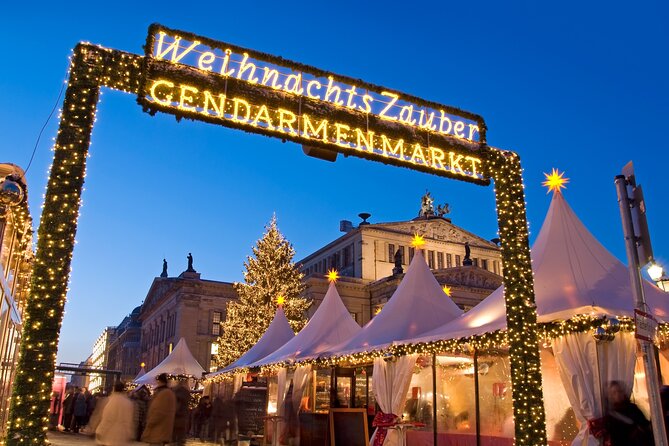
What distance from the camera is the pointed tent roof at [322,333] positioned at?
17.3m

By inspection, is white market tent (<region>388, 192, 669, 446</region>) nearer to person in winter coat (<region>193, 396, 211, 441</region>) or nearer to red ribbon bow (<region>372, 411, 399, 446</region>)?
red ribbon bow (<region>372, 411, 399, 446</region>)

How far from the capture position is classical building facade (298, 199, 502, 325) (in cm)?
4725

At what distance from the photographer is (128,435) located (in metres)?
8.49

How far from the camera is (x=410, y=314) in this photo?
1465 cm

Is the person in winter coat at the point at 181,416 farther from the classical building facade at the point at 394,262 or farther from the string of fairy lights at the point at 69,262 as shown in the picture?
the classical building facade at the point at 394,262

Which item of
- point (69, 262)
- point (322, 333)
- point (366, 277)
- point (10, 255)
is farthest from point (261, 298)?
point (69, 262)

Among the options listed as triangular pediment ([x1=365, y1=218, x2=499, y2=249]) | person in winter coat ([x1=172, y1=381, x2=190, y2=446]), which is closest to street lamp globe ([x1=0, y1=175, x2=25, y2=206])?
person in winter coat ([x1=172, y1=381, x2=190, y2=446])

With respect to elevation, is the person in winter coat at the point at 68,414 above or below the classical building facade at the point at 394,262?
below

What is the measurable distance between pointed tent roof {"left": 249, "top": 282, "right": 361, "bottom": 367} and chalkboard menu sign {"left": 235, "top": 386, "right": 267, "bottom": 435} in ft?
7.65

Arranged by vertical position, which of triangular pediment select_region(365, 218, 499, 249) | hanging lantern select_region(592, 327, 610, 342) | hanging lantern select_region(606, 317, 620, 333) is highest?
triangular pediment select_region(365, 218, 499, 249)

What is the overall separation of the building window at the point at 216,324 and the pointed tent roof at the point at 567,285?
147 feet

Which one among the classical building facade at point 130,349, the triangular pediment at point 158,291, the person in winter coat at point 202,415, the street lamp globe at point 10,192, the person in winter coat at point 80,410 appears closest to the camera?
the street lamp globe at point 10,192

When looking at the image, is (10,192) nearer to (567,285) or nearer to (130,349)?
(567,285)

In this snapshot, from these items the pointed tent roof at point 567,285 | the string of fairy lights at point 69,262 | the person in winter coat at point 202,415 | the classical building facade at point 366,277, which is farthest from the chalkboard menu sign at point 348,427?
the classical building facade at point 366,277
